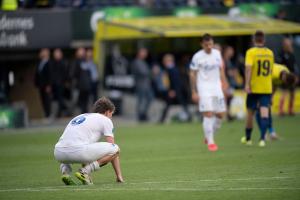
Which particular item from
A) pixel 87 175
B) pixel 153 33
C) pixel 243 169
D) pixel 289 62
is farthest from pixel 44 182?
pixel 153 33

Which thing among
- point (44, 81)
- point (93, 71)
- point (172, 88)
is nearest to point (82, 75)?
point (93, 71)

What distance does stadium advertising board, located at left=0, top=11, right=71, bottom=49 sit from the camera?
27609 mm

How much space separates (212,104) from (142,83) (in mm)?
10562

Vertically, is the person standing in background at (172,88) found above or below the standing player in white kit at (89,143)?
below

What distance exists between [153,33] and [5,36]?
4.32 metres

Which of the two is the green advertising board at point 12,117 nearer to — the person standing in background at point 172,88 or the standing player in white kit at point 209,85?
the person standing in background at point 172,88


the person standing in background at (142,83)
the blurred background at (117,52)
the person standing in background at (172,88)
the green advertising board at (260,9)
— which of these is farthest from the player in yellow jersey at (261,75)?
the green advertising board at (260,9)

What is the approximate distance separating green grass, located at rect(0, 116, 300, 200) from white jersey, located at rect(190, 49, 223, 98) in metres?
1.15

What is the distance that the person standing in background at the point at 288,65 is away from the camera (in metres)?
23.8

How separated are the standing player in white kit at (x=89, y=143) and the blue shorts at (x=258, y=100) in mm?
6127

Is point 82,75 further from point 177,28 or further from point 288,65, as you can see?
point 288,65

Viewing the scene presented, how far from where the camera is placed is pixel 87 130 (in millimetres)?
12453

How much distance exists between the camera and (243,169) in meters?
14.2

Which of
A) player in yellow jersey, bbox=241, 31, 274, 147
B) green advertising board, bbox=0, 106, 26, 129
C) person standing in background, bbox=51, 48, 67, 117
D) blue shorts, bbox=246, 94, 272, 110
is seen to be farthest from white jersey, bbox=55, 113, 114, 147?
person standing in background, bbox=51, 48, 67, 117
